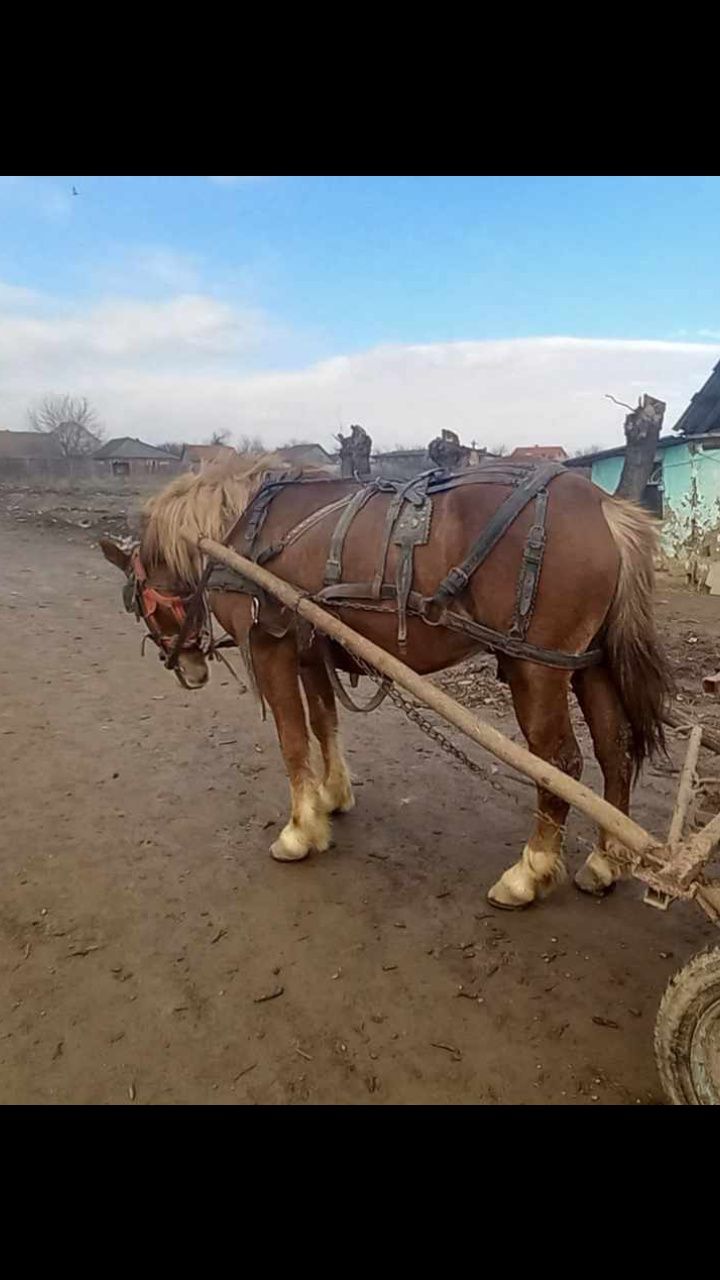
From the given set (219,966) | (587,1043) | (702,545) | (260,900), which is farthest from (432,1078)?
(702,545)

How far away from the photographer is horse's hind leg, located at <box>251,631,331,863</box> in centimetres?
352

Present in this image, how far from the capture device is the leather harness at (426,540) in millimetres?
2715

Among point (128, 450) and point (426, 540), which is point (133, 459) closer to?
point (128, 450)

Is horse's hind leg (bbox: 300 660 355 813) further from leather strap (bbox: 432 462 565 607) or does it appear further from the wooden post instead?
the wooden post

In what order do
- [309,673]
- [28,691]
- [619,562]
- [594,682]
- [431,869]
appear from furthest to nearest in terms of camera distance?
[28,691]
[309,673]
[431,869]
[594,682]
[619,562]

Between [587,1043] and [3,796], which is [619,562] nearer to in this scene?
[587,1043]

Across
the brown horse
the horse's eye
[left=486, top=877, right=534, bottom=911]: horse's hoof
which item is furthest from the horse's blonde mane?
[left=486, top=877, right=534, bottom=911]: horse's hoof

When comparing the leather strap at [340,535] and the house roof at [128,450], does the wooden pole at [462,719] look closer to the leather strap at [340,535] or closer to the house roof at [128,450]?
the leather strap at [340,535]

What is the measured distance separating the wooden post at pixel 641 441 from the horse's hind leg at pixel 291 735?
11.1 metres

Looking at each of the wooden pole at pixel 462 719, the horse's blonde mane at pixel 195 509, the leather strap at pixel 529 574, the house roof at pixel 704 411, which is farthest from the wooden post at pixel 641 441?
the wooden pole at pixel 462 719

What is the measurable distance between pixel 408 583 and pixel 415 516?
Answer: 288mm

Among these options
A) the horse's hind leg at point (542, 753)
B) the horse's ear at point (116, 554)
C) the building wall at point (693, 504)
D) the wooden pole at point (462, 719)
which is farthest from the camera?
the building wall at point (693, 504)

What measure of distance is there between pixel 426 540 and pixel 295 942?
1.78m

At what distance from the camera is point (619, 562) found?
2740 millimetres
